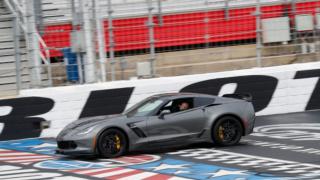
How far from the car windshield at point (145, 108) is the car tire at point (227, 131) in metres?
1.21

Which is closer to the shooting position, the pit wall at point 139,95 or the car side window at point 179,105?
the car side window at point 179,105

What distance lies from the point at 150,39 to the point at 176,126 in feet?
16.4

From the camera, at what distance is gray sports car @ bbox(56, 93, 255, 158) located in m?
12.5

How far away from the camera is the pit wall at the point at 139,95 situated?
1605cm

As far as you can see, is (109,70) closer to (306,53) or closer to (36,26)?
(36,26)

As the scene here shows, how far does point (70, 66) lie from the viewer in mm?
16969

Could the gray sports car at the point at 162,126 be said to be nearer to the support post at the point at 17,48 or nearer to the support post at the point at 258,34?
the support post at the point at 17,48

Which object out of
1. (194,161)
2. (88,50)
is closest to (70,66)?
(88,50)

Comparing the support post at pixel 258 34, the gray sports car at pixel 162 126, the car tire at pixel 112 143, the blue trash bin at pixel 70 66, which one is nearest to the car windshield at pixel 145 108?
the gray sports car at pixel 162 126

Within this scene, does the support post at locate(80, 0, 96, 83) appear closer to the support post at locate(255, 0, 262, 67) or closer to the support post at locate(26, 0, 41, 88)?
the support post at locate(26, 0, 41, 88)

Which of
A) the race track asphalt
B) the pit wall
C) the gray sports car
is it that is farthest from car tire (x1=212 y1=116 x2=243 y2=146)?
the pit wall

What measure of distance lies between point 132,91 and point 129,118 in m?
4.04

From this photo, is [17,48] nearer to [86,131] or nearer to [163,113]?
[86,131]

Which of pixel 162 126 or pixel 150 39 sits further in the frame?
pixel 150 39
